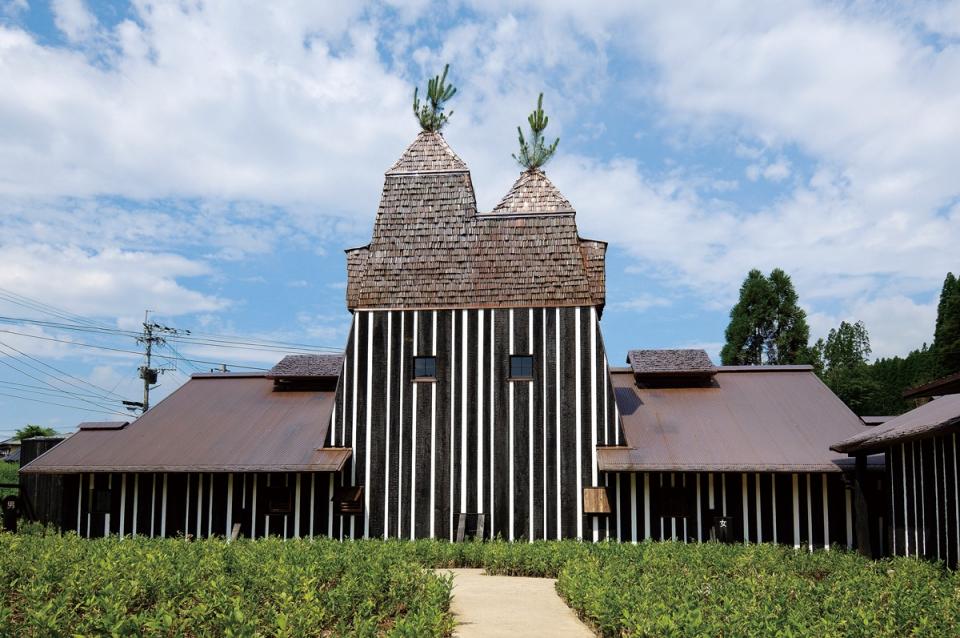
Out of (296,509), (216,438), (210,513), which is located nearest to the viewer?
(296,509)

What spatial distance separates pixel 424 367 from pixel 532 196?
567 cm

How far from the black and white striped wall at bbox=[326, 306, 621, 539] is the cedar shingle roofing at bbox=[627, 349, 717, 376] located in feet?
11.1

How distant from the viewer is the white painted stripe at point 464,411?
Answer: 19.6 metres

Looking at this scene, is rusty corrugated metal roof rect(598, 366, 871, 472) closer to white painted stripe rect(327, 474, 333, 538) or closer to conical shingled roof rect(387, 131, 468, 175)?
white painted stripe rect(327, 474, 333, 538)

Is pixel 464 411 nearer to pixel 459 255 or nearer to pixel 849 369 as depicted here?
pixel 459 255

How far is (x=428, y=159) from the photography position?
22047 mm

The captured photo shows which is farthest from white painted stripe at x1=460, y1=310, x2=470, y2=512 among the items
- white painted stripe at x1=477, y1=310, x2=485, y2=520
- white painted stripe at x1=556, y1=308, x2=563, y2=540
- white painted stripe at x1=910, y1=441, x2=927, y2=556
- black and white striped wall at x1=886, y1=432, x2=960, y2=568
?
white painted stripe at x1=910, y1=441, x2=927, y2=556

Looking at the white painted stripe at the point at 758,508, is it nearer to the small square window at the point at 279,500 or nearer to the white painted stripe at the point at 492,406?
the white painted stripe at the point at 492,406

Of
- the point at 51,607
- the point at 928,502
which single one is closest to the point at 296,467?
the point at 51,607

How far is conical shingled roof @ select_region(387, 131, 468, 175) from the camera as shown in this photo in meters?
21.9

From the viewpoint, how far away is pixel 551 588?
13078 mm

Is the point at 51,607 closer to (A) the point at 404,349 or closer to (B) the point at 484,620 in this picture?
(B) the point at 484,620

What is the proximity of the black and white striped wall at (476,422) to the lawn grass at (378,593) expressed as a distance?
565 cm

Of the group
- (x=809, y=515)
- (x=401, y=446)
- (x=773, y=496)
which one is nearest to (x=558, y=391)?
(x=401, y=446)
